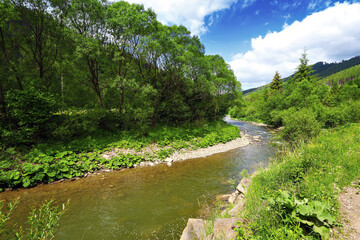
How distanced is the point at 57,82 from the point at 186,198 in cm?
1658

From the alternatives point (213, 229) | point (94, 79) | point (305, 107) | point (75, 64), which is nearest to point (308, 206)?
point (213, 229)

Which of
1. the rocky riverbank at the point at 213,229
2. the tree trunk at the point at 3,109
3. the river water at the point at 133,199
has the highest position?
the tree trunk at the point at 3,109

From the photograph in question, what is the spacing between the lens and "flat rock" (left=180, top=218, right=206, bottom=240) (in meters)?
4.08

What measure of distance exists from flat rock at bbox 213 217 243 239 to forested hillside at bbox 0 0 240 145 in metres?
13.3

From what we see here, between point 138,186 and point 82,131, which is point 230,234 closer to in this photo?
point 138,186

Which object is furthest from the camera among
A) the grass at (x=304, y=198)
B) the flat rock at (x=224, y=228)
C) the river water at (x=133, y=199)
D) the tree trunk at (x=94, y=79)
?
the tree trunk at (x=94, y=79)

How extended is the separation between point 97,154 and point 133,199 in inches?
239

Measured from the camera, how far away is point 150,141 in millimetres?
15852

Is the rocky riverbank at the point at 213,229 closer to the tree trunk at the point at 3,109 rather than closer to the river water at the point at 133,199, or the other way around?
the river water at the point at 133,199

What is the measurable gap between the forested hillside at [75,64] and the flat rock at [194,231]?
12.5 m

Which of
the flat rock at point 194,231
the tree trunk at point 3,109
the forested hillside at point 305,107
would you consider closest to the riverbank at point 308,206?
the flat rock at point 194,231

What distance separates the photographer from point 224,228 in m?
3.95

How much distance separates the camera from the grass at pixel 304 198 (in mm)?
3221

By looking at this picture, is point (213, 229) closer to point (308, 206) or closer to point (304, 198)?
point (308, 206)
